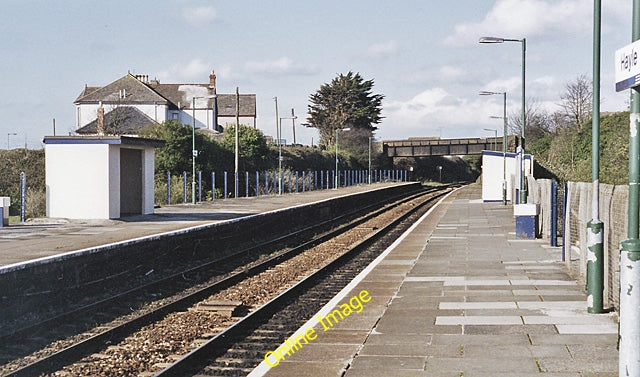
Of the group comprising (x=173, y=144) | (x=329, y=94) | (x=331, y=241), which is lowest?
(x=331, y=241)

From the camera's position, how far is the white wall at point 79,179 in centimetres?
2323

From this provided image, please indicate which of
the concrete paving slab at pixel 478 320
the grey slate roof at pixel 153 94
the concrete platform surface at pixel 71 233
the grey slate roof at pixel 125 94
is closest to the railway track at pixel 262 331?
the concrete paving slab at pixel 478 320

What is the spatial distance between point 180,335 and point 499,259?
28.6 feet

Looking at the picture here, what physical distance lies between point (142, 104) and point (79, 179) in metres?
60.7

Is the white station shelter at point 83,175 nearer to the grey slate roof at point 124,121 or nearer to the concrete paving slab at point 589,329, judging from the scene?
the concrete paving slab at point 589,329

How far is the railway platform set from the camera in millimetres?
7527

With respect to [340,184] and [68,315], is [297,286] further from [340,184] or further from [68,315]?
[340,184]

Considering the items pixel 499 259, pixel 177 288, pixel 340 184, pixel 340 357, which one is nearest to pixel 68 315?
pixel 177 288

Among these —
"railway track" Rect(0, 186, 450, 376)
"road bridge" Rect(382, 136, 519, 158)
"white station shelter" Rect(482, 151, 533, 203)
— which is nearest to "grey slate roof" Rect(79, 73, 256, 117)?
"road bridge" Rect(382, 136, 519, 158)

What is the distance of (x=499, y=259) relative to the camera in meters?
17.0

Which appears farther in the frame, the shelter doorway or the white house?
the white house

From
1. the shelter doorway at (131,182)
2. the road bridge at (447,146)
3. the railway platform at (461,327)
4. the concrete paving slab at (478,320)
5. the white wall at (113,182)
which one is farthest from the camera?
the road bridge at (447,146)

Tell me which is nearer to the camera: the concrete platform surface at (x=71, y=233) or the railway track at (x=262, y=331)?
the railway track at (x=262, y=331)

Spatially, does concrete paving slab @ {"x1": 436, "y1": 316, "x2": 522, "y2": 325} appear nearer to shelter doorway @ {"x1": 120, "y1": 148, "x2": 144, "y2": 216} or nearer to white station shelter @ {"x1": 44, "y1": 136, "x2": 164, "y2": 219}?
white station shelter @ {"x1": 44, "y1": 136, "x2": 164, "y2": 219}
